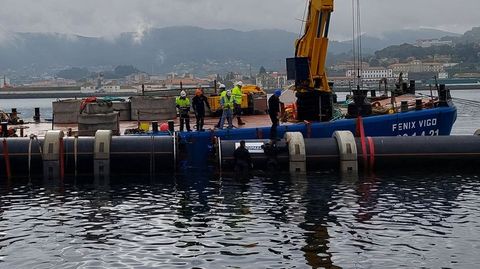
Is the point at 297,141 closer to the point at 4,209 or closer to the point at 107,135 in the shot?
the point at 107,135

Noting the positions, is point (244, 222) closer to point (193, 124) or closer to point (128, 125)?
point (193, 124)

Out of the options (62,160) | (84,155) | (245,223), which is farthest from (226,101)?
(245,223)

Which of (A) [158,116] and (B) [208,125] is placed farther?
(A) [158,116]

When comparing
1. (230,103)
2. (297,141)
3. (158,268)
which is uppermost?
(230,103)

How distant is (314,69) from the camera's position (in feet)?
101

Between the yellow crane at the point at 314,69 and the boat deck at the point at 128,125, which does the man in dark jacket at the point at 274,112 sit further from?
the boat deck at the point at 128,125

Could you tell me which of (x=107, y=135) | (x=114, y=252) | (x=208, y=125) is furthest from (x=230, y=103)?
(x=114, y=252)

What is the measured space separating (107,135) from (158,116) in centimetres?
876

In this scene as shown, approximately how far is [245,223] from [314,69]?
14702 millimetres

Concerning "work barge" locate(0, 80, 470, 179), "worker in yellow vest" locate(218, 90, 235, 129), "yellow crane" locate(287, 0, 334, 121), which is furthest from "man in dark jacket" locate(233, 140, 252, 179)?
"yellow crane" locate(287, 0, 334, 121)

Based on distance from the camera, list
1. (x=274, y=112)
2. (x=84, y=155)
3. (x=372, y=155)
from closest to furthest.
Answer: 1. (x=84, y=155)
2. (x=372, y=155)
3. (x=274, y=112)

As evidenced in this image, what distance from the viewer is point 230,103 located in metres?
28.8

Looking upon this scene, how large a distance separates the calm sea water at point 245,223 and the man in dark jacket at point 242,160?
40.0 inches

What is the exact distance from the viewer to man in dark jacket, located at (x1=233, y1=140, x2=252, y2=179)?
1039 inches
